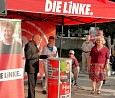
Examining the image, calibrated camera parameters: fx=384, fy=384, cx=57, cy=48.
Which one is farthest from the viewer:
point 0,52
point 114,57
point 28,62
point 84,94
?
point 114,57

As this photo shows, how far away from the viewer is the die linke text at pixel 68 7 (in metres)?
10.2

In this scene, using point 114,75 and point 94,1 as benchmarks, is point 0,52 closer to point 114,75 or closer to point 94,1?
point 94,1

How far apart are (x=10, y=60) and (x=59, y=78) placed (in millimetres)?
1861

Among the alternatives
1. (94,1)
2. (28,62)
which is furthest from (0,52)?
(94,1)

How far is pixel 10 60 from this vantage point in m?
7.48

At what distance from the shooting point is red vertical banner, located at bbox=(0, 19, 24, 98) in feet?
24.1

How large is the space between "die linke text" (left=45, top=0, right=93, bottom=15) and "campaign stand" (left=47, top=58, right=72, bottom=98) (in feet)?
5.59

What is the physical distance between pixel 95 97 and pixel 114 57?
21.7 ft

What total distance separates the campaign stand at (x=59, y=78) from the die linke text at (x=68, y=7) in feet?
5.59

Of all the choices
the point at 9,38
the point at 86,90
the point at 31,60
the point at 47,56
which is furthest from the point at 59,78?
the point at 86,90

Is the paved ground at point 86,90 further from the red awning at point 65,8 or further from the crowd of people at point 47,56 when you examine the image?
the red awning at point 65,8

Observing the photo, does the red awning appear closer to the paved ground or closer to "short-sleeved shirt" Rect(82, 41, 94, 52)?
the paved ground

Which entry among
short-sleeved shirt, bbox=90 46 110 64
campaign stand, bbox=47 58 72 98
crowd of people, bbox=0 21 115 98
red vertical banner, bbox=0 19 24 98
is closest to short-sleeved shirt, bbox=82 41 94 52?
Answer: crowd of people, bbox=0 21 115 98

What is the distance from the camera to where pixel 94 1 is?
1141 cm
